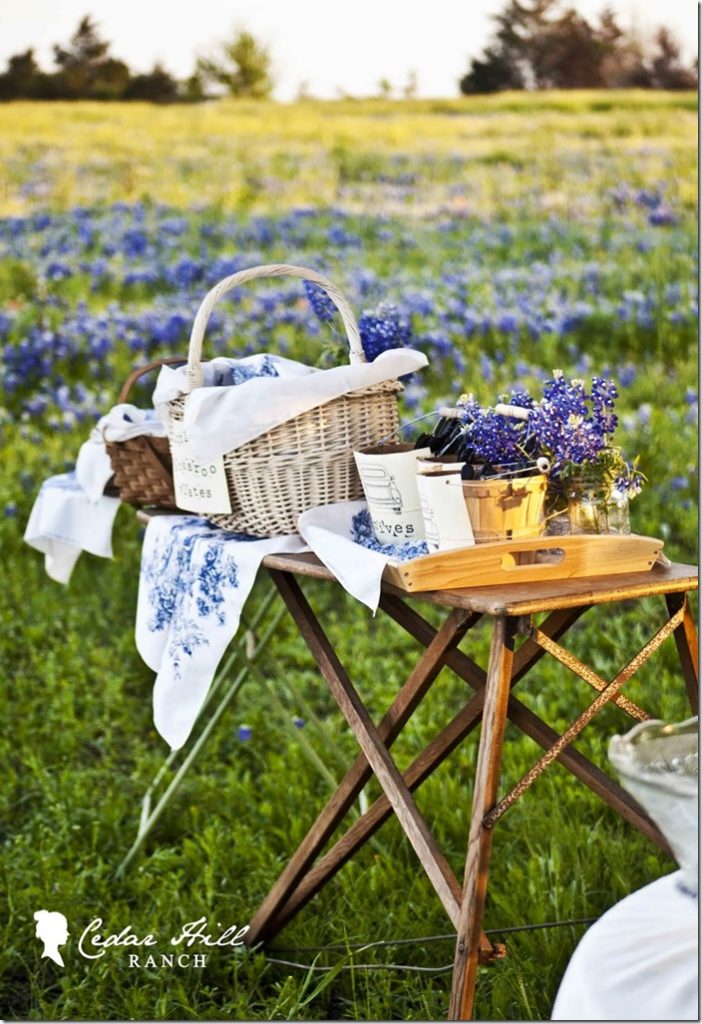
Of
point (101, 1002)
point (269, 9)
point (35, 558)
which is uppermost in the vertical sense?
point (269, 9)

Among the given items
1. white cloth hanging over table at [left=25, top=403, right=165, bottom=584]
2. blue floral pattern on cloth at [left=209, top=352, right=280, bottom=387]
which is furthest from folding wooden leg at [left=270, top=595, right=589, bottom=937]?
white cloth hanging over table at [left=25, top=403, right=165, bottom=584]

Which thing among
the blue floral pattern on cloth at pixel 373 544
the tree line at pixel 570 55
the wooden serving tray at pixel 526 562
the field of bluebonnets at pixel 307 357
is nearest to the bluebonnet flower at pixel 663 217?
the field of bluebonnets at pixel 307 357

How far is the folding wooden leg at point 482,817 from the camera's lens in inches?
64.6

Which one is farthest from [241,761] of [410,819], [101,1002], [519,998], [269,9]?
[269,9]

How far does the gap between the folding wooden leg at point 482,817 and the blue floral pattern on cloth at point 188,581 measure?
1.76 ft

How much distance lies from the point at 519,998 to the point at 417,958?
10.2 inches

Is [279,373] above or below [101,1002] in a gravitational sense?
above

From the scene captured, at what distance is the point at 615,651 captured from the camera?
3.56m

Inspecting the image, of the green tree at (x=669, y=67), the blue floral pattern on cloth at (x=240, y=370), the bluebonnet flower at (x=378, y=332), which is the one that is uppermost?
the green tree at (x=669, y=67)

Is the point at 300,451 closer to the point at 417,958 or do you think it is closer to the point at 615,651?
the point at 417,958

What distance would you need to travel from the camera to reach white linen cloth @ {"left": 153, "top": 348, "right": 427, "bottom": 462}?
1.97 m

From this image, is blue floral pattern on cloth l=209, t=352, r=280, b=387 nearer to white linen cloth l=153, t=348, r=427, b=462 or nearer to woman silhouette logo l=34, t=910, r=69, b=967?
white linen cloth l=153, t=348, r=427, b=462

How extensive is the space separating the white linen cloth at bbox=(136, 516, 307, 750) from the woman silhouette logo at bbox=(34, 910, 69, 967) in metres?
0.55

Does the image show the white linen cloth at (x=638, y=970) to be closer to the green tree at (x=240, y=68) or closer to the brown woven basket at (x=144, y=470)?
the brown woven basket at (x=144, y=470)
